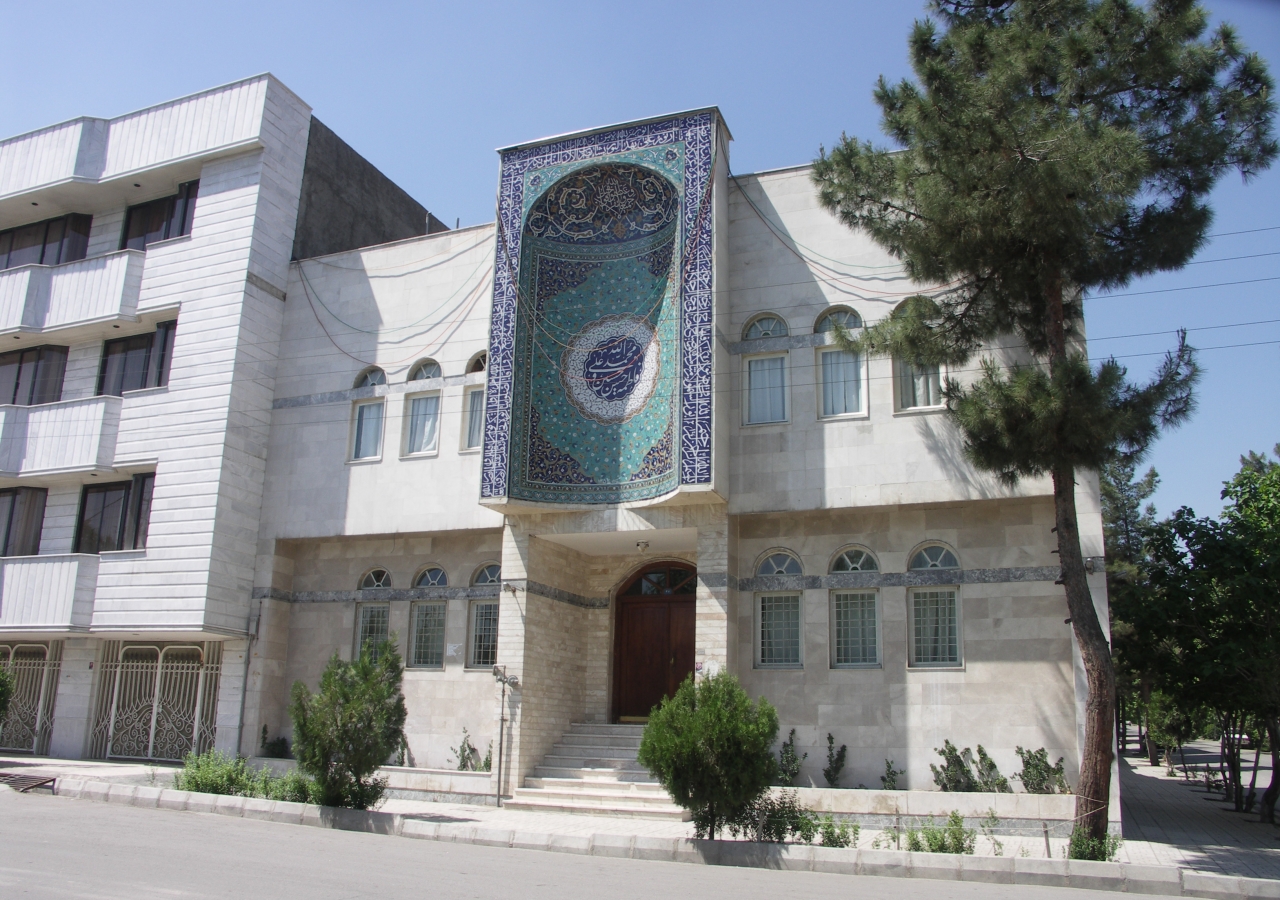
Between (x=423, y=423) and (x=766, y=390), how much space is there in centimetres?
647

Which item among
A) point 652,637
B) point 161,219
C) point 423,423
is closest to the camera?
point 652,637

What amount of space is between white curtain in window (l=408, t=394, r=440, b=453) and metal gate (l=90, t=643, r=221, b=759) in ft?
18.3

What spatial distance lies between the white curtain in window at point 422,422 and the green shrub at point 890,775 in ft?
31.2

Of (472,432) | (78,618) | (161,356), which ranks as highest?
(161,356)

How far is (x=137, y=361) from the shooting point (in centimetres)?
2125

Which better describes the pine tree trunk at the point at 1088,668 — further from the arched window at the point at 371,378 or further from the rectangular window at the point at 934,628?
the arched window at the point at 371,378

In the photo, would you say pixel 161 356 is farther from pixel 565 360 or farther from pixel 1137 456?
pixel 1137 456

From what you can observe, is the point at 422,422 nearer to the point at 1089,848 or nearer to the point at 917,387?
the point at 917,387

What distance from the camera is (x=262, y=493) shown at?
19672mm

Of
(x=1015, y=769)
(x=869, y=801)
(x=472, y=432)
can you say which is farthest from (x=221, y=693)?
(x=1015, y=769)

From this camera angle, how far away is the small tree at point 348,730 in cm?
1264

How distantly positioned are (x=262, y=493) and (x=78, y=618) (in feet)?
13.4

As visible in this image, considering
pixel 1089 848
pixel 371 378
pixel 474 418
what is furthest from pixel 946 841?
pixel 371 378

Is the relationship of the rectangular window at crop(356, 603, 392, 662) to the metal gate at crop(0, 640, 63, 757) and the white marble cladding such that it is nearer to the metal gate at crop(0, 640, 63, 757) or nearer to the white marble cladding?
the metal gate at crop(0, 640, 63, 757)
